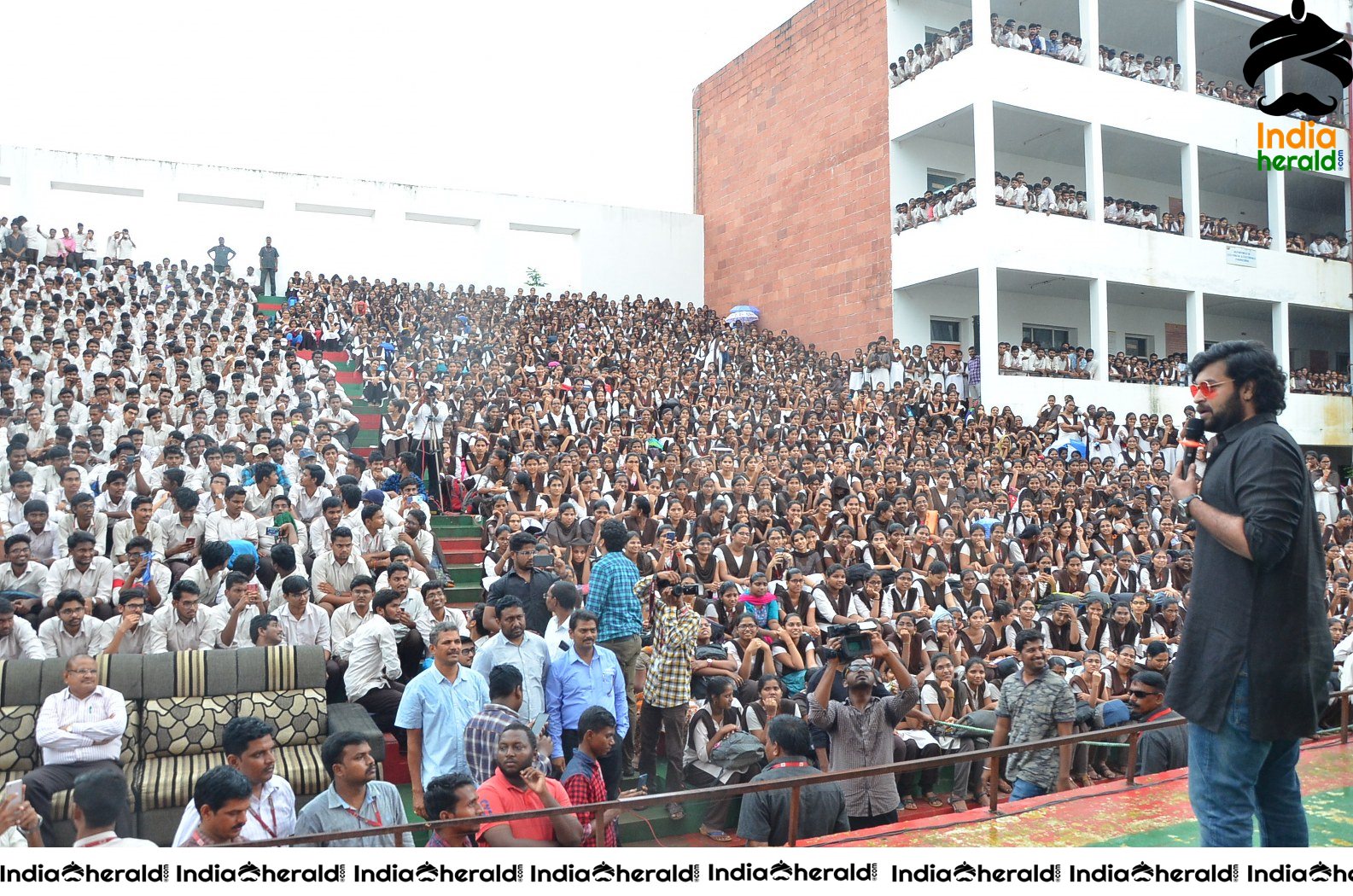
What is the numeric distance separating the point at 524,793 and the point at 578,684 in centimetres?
137

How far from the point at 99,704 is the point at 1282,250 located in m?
22.2

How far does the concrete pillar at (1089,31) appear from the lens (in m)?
18.5

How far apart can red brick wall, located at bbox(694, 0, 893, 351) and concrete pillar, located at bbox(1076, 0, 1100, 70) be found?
3556mm

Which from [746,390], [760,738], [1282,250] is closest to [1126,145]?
[1282,250]

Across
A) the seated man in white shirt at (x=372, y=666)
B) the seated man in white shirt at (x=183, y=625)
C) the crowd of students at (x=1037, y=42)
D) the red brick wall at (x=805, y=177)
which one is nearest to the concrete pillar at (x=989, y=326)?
the red brick wall at (x=805, y=177)

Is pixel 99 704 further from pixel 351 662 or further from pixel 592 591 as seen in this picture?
pixel 592 591

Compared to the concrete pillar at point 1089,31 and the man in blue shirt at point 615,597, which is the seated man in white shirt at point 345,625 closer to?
the man in blue shirt at point 615,597

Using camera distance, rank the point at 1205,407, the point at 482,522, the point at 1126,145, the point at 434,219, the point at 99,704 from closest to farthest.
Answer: the point at 1205,407
the point at 99,704
the point at 482,522
the point at 1126,145
the point at 434,219

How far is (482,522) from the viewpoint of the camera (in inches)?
389

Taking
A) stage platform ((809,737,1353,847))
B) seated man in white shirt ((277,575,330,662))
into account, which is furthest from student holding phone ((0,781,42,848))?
stage platform ((809,737,1353,847))

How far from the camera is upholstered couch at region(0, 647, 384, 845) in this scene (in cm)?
514

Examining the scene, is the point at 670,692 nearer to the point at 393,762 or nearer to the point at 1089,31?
the point at 393,762

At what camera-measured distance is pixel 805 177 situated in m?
21.9

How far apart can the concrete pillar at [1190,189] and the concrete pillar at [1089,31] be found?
2.61 metres
